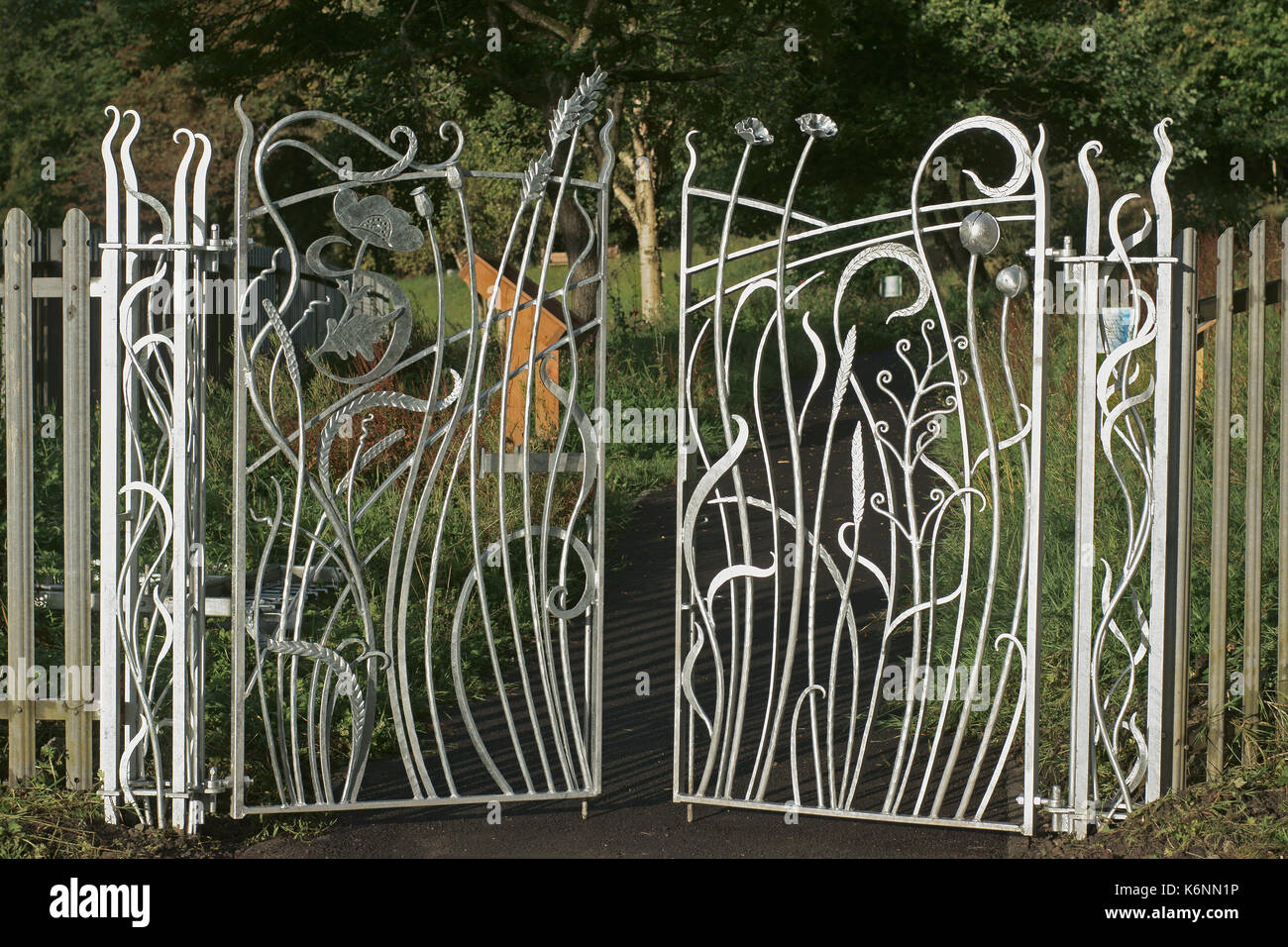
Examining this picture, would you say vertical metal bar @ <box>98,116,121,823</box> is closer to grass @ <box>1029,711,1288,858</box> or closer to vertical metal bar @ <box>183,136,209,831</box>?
vertical metal bar @ <box>183,136,209,831</box>

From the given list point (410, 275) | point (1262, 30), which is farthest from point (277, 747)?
point (410, 275)

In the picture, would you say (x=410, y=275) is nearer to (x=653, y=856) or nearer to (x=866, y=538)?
(x=866, y=538)

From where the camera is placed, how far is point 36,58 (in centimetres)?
2973

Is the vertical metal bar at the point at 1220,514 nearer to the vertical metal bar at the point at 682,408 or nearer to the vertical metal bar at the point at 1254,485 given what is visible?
the vertical metal bar at the point at 1254,485

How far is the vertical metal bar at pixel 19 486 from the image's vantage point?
459 centimetres

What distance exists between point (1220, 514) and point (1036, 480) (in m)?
0.71

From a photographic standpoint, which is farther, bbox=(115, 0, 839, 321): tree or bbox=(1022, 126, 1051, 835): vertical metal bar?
bbox=(115, 0, 839, 321): tree

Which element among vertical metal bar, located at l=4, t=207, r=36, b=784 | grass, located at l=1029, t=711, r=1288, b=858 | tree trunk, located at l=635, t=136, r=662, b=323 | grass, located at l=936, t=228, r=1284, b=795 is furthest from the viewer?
tree trunk, located at l=635, t=136, r=662, b=323

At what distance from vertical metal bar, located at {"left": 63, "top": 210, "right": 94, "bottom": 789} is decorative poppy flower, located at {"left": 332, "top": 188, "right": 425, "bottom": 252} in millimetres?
893

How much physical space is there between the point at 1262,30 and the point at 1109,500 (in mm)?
16187

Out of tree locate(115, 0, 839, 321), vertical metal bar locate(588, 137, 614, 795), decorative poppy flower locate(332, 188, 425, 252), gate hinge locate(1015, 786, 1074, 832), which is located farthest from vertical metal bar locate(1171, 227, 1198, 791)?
tree locate(115, 0, 839, 321)

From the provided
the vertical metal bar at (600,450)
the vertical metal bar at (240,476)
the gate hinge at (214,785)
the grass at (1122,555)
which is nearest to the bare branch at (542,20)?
the grass at (1122,555)

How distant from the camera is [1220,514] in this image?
15.1 ft

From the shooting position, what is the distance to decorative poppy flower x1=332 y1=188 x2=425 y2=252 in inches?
174
